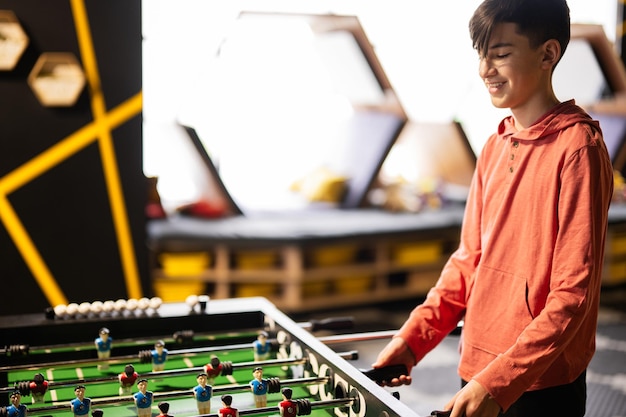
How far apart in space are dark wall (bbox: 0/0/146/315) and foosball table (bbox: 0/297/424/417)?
1.79 m

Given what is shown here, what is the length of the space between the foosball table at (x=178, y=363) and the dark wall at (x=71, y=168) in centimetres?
179

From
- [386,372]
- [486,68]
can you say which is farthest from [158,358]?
[486,68]

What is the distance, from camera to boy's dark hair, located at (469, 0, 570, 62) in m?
1.33

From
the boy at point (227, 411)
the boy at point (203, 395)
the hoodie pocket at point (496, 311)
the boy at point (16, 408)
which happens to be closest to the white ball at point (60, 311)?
the boy at point (16, 408)

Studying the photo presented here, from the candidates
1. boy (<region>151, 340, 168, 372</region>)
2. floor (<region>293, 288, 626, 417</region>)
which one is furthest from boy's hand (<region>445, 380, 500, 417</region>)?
floor (<region>293, 288, 626, 417</region>)

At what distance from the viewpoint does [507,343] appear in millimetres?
1414

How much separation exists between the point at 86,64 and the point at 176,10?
108cm

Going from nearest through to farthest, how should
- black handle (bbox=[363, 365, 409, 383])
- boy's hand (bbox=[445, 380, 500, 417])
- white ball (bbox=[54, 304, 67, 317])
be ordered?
boy's hand (bbox=[445, 380, 500, 417]) < black handle (bbox=[363, 365, 409, 383]) < white ball (bbox=[54, 304, 67, 317])

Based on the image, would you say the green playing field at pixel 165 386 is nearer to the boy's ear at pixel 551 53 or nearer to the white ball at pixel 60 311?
the white ball at pixel 60 311

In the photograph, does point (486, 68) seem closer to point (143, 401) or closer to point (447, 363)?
point (143, 401)

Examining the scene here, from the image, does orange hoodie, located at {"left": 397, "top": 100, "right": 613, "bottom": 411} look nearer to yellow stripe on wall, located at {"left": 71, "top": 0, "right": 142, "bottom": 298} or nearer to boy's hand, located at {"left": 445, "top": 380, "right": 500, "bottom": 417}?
boy's hand, located at {"left": 445, "top": 380, "right": 500, "bottom": 417}

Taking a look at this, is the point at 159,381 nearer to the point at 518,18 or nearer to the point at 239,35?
the point at 518,18

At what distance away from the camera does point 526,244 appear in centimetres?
136

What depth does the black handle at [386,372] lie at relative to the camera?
1445 mm
